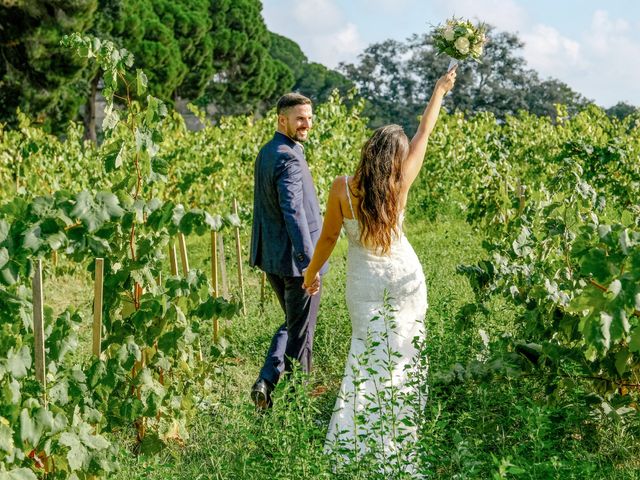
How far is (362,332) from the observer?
161 inches

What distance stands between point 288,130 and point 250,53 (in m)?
45.2

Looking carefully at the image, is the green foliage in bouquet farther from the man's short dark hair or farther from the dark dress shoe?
the dark dress shoe

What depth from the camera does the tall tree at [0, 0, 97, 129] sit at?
22.1 m

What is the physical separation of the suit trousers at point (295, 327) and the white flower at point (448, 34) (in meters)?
1.44

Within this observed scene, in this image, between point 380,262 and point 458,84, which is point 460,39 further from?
point 458,84

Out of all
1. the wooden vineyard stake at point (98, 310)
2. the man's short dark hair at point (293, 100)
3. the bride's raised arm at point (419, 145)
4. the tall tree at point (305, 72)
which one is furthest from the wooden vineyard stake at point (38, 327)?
the tall tree at point (305, 72)

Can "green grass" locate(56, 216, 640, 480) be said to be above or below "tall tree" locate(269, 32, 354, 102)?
below

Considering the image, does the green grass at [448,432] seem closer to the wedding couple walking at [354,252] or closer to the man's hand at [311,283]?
the wedding couple walking at [354,252]

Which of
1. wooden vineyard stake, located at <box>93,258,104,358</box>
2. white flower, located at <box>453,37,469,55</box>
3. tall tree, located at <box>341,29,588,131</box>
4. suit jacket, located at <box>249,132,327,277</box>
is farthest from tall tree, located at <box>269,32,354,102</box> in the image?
wooden vineyard stake, located at <box>93,258,104,358</box>

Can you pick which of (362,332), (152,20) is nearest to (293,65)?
(152,20)

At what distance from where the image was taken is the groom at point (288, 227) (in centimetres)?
458

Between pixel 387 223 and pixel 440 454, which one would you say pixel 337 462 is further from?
pixel 387 223

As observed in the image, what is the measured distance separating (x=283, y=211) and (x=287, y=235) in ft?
0.62

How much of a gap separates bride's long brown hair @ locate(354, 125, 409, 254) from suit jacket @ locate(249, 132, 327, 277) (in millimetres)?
725
